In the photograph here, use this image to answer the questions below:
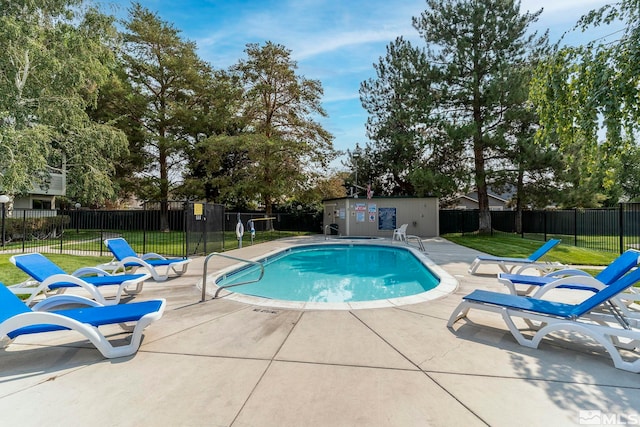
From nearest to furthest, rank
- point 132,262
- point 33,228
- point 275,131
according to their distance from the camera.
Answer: point 132,262 → point 33,228 → point 275,131

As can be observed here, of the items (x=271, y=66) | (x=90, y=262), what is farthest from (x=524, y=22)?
(x=90, y=262)

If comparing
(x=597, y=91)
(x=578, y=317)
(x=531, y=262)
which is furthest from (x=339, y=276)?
(x=597, y=91)

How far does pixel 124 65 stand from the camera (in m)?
21.6

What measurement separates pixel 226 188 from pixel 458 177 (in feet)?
43.1

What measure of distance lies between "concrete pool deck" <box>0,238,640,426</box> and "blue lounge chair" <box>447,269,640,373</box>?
152 millimetres

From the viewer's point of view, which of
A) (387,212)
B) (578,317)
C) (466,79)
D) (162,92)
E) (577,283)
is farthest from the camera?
(162,92)

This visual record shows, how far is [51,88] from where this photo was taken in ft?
43.8

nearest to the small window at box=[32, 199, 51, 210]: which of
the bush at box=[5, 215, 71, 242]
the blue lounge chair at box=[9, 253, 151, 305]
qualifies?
the bush at box=[5, 215, 71, 242]

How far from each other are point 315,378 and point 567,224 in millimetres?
21451

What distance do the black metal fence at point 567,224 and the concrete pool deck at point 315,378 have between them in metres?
13.0
